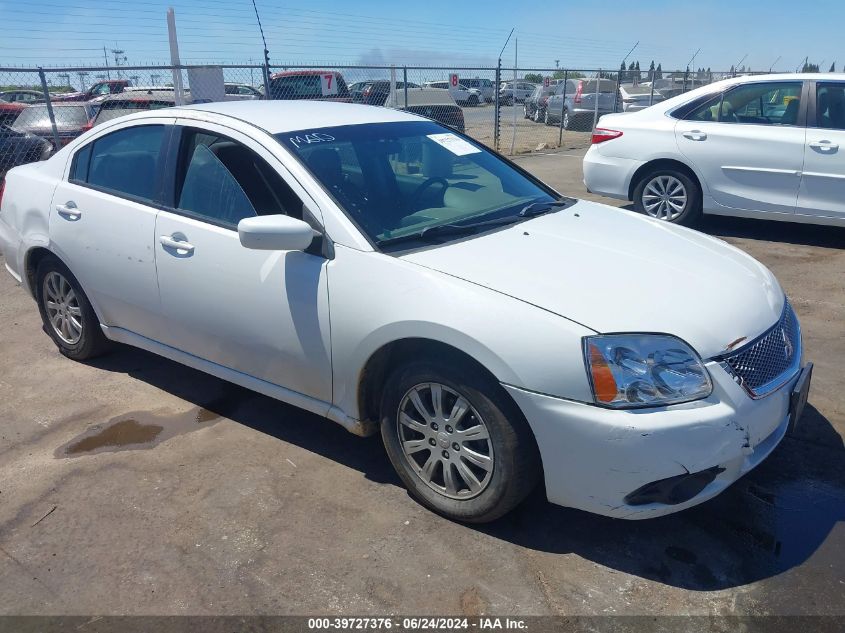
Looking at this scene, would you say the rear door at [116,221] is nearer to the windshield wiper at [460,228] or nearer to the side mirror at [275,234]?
the side mirror at [275,234]

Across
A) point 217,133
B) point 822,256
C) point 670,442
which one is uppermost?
point 217,133

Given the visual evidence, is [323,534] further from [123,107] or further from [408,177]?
[123,107]

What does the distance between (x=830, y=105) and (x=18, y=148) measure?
1009cm

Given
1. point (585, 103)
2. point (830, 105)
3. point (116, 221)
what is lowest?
point (585, 103)

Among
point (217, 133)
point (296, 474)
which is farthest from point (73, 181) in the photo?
point (296, 474)

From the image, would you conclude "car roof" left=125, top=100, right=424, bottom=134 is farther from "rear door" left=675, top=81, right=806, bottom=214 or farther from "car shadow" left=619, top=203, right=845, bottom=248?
"car shadow" left=619, top=203, right=845, bottom=248

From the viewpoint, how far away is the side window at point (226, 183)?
11.1 ft

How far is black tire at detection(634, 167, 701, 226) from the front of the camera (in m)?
7.48

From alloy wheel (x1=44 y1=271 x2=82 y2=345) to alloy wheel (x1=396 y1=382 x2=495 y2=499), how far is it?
2.52 meters

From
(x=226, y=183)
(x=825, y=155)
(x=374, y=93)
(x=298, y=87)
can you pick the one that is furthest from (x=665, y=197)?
(x=374, y=93)

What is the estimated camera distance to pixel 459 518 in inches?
118

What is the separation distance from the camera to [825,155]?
21.9 ft

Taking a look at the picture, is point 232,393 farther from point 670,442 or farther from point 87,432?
point 670,442

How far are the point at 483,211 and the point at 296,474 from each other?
1.56 metres
